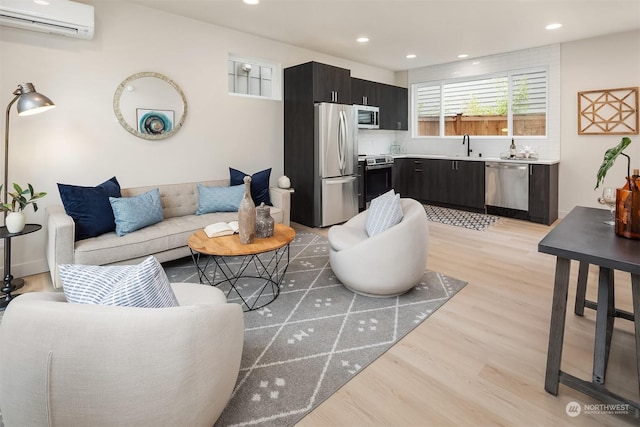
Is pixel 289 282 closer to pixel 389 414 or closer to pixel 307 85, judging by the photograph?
pixel 389 414

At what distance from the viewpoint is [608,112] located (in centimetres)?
488

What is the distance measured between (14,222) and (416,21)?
176 inches

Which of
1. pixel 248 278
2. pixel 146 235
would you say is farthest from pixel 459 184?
pixel 146 235

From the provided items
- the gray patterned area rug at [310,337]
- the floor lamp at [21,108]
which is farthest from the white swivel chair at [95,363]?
the floor lamp at [21,108]

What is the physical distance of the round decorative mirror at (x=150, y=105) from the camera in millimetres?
3686

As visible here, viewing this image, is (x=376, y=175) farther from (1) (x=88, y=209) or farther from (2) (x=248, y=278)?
(1) (x=88, y=209)

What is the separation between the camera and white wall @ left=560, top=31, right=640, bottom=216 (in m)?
4.72

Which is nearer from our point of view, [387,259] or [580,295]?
[580,295]

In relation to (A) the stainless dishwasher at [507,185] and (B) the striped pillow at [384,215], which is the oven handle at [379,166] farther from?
(B) the striped pillow at [384,215]

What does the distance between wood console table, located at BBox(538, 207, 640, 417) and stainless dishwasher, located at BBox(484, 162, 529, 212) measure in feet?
12.2

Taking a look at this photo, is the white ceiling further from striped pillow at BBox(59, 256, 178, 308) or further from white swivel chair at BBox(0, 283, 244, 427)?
white swivel chair at BBox(0, 283, 244, 427)

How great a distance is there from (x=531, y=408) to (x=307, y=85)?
169 inches

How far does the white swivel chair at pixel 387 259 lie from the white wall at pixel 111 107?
2450 millimetres

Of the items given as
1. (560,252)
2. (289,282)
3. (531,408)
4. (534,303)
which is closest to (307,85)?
(289,282)
